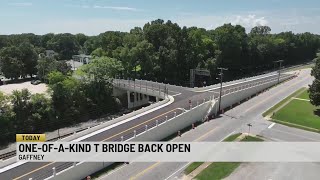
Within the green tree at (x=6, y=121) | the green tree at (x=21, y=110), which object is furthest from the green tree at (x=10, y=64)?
the green tree at (x=6, y=121)

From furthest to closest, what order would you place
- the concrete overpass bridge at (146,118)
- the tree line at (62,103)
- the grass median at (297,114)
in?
the tree line at (62,103) → the grass median at (297,114) → the concrete overpass bridge at (146,118)

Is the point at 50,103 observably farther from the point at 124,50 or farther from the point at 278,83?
the point at 278,83

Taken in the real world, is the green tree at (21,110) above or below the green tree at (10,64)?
below

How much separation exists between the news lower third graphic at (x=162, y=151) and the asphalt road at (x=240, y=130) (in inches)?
66.0

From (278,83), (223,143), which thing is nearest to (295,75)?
(278,83)

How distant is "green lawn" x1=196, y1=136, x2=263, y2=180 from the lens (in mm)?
30484

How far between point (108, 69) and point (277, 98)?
36078 mm

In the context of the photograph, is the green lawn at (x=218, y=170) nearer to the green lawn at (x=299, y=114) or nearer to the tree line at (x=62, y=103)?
the green lawn at (x=299, y=114)

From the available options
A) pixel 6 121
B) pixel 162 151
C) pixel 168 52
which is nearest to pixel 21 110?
pixel 6 121

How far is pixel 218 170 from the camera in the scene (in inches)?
1249

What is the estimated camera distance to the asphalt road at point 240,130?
30.7 meters

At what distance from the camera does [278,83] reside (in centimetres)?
8331

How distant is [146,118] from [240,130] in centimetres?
1338

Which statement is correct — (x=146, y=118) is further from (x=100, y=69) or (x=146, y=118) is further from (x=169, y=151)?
(x=100, y=69)
